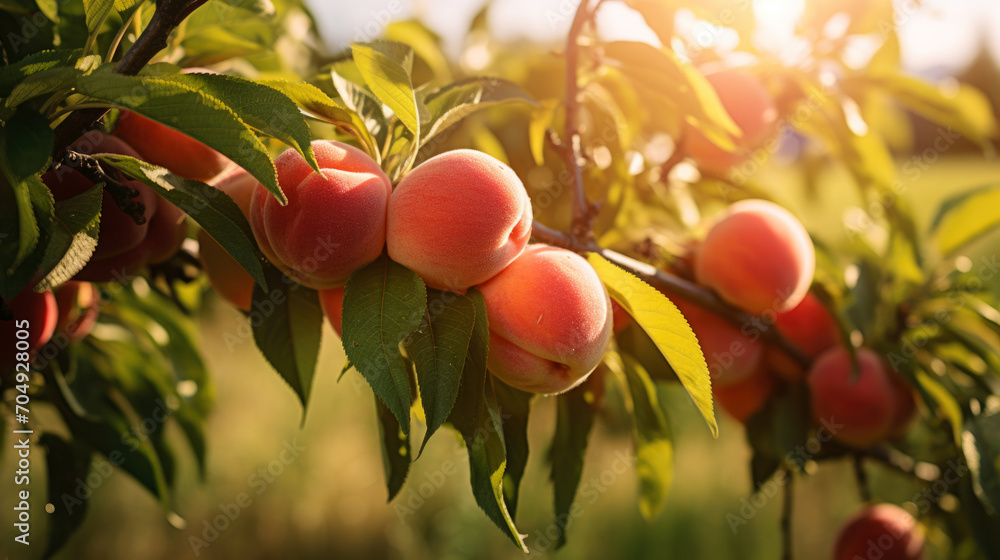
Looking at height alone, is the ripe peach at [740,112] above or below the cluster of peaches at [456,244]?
below

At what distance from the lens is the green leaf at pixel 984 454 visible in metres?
0.61

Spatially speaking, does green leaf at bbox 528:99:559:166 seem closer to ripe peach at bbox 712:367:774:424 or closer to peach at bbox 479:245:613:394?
peach at bbox 479:245:613:394

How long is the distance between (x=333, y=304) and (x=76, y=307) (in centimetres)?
28

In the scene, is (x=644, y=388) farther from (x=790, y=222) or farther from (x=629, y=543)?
(x=629, y=543)

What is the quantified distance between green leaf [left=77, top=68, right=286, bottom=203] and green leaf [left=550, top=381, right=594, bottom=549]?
14.6 inches

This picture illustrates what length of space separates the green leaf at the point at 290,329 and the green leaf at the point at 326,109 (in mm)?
113

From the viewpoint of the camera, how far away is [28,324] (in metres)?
0.51

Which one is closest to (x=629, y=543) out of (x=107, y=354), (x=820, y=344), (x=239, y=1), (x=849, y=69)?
(x=820, y=344)

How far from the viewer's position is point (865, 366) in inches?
28.5

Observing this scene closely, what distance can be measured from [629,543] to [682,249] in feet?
4.55

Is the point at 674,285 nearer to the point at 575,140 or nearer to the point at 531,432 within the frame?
the point at 575,140

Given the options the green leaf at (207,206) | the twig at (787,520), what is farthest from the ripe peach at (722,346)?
the green leaf at (207,206)

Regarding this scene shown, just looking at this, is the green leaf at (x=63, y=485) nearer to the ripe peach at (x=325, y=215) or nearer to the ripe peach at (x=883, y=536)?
A: the ripe peach at (x=325, y=215)

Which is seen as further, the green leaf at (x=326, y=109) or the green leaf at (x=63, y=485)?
the green leaf at (x=63, y=485)
